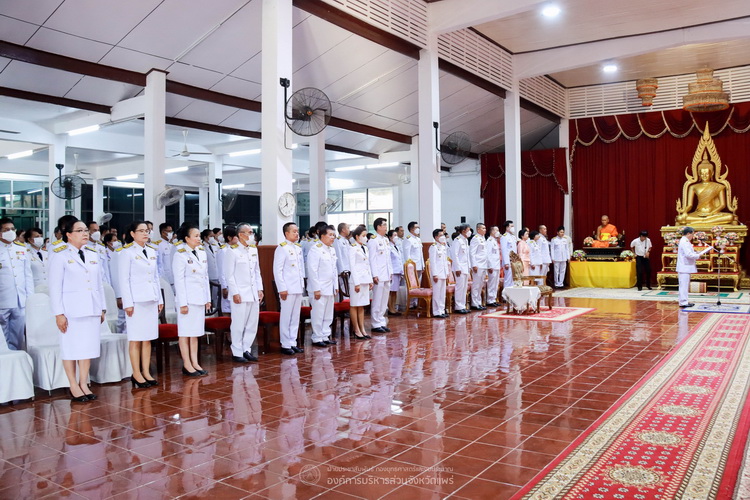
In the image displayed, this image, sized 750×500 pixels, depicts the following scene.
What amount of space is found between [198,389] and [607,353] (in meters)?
4.02

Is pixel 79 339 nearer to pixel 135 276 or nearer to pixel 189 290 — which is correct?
pixel 135 276

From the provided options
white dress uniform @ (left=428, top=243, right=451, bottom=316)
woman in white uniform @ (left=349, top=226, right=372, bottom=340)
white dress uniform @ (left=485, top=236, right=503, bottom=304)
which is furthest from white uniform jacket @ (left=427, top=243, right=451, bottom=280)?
woman in white uniform @ (left=349, top=226, right=372, bottom=340)

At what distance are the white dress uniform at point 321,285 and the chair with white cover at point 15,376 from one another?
2986 millimetres

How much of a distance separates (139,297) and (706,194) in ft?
43.0

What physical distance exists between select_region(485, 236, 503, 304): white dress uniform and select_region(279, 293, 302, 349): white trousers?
4.91 meters

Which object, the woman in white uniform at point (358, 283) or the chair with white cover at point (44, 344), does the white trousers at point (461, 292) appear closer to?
the woman in white uniform at point (358, 283)

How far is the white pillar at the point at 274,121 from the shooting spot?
7203mm

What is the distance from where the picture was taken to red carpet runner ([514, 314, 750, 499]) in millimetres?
2963

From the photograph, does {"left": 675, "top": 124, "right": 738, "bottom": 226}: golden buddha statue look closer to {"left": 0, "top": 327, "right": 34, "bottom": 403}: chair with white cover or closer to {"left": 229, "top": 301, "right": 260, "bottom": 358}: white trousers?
{"left": 229, "top": 301, "right": 260, "bottom": 358}: white trousers

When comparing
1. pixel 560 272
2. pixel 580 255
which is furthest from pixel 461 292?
pixel 580 255

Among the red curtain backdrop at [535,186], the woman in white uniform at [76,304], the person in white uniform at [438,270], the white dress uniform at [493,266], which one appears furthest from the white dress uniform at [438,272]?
the red curtain backdrop at [535,186]

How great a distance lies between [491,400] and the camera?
15.1 ft

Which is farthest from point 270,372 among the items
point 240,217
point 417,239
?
point 240,217

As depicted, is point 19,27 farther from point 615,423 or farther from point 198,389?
point 615,423
